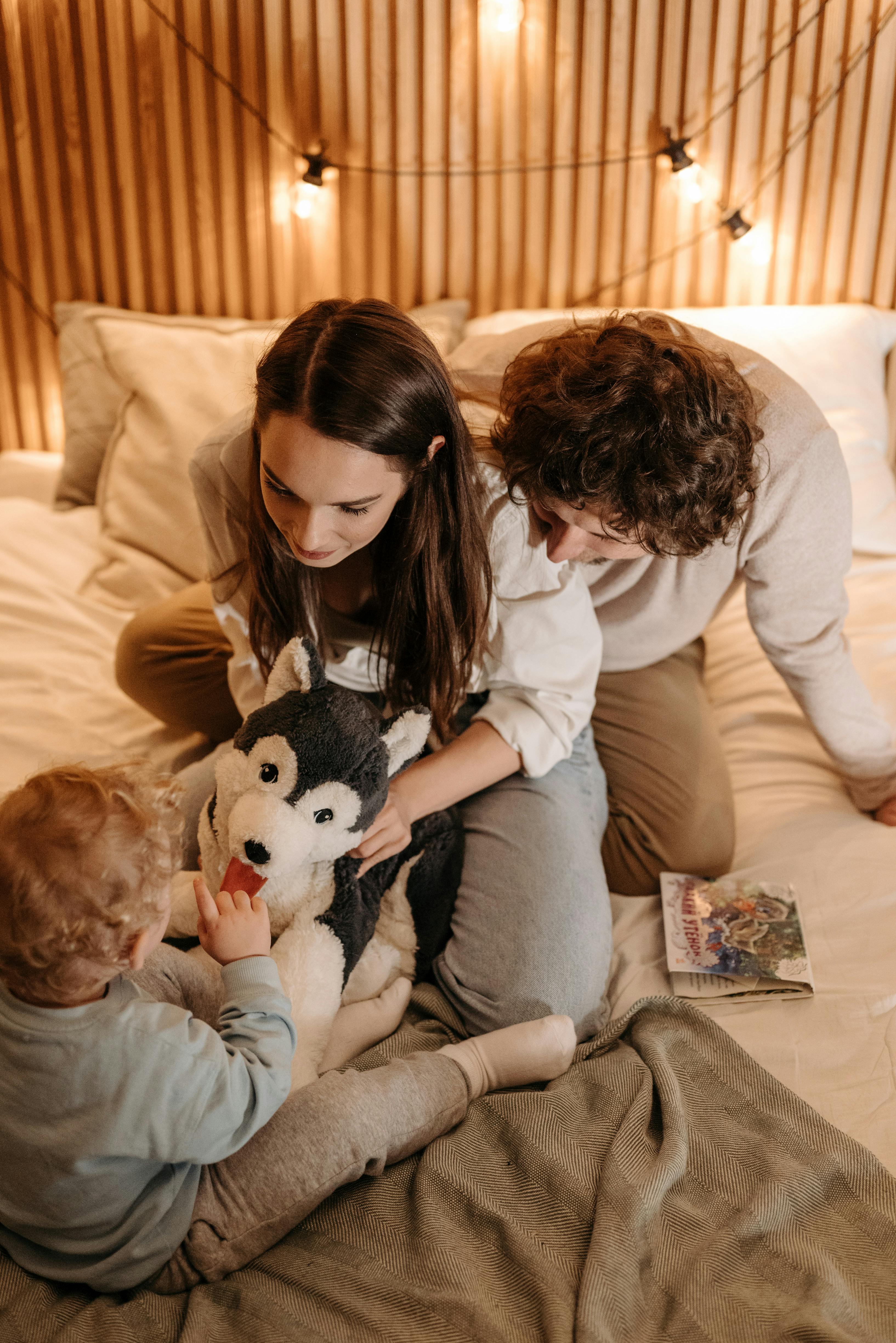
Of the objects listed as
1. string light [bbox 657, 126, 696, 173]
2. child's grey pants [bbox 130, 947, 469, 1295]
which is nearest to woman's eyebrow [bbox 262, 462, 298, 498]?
child's grey pants [bbox 130, 947, 469, 1295]

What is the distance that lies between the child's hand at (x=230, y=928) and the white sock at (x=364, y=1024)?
0.15 meters

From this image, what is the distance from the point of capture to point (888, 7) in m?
1.73

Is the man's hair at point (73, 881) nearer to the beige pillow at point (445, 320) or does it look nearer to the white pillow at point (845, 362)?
the white pillow at point (845, 362)

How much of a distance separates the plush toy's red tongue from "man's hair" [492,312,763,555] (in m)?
0.50

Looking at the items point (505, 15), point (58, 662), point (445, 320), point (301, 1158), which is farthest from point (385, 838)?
point (505, 15)

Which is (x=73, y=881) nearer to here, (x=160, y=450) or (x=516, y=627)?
(x=516, y=627)

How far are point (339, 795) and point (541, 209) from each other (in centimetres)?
145

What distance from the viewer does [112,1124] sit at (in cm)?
74

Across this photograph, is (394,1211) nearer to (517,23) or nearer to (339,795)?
(339,795)

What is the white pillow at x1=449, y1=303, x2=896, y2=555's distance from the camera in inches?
67.7

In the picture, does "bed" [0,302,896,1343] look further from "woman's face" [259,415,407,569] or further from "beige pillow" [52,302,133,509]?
"woman's face" [259,415,407,569]

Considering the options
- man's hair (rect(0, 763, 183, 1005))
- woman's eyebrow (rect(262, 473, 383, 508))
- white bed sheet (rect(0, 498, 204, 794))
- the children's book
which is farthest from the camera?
white bed sheet (rect(0, 498, 204, 794))

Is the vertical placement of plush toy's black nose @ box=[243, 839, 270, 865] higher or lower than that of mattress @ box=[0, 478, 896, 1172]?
higher

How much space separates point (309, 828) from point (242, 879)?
0.09m
